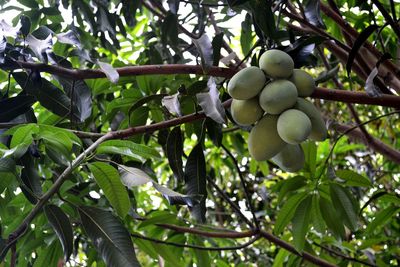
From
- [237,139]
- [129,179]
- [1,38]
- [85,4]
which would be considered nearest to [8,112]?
[1,38]

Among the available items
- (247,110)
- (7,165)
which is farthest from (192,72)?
(7,165)

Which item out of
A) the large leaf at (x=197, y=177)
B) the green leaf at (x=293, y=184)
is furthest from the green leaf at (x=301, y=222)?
the large leaf at (x=197, y=177)

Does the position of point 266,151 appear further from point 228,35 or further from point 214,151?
point 214,151

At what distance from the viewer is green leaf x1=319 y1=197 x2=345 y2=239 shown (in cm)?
145

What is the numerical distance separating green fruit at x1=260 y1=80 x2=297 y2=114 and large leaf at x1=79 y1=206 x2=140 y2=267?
0.30m

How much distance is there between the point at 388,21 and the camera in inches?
41.9

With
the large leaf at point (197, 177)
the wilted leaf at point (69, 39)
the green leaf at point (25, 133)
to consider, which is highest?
the wilted leaf at point (69, 39)

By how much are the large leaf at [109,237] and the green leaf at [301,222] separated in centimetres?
62

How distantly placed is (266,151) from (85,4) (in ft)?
3.25

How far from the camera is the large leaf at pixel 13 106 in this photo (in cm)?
108

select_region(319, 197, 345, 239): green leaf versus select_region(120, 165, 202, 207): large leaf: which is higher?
select_region(319, 197, 345, 239): green leaf

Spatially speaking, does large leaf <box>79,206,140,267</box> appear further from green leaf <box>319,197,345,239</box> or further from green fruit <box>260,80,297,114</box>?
green leaf <box>319,197,345,239</box>

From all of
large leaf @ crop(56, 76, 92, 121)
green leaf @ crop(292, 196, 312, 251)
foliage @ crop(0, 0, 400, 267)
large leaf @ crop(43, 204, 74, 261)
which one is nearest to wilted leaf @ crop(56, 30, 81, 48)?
foliage @ crop(0, 0, 400, 267)

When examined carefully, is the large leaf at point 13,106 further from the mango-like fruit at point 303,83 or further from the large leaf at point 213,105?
the mango-like fruit at point 303,83
